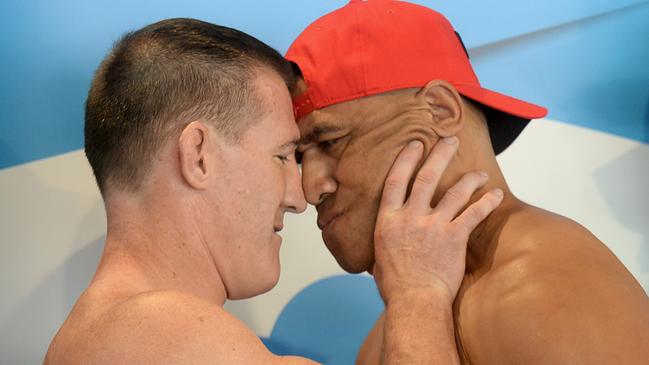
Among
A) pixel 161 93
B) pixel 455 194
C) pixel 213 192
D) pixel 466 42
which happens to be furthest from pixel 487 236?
pixel 466 42

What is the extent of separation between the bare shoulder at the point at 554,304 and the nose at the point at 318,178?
0.33m

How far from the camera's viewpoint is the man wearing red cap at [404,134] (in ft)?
4.31

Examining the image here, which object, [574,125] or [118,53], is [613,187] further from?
[118,53]

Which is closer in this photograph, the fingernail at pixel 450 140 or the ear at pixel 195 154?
the ear at pixel 195 154

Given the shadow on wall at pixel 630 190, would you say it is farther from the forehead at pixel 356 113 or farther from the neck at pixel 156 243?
the neck at pixel 156 243

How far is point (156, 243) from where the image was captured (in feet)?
4.25

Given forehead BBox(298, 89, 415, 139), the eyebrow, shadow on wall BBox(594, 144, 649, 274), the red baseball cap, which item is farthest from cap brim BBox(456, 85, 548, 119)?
shadow on wall BBox(594, 144, 649, 274)

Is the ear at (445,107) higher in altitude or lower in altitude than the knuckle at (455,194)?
higher

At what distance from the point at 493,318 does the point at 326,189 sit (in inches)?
16.6

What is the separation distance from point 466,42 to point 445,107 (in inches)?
24.9

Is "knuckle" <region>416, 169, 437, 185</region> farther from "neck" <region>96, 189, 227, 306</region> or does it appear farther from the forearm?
"neck" <region>96, 189, 227, 306</region>

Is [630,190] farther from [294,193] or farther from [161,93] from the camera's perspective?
[161,93]

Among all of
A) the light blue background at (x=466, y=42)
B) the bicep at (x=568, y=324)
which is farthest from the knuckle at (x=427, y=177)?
the light blue background at (x=466, y=42)

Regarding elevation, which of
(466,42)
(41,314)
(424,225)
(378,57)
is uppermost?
(378,57)
